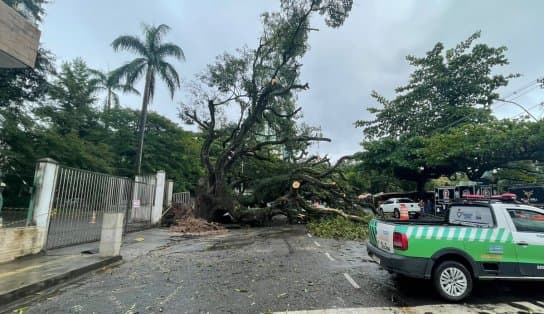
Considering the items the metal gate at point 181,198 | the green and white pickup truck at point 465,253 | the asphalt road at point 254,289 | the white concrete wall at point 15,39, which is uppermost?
the white concrete wall at point 15,39

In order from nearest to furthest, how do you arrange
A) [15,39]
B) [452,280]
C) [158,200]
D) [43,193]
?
[452,280]
[15,39]
[43,193]
[158,200]

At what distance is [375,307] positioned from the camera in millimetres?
4242

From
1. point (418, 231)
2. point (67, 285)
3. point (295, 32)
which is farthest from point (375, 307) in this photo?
point (295, 32)

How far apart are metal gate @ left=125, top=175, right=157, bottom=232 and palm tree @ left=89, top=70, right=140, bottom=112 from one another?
43.3 feet

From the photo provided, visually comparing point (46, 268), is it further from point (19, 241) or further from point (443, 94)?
point (443, 94)

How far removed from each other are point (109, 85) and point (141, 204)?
586 inches

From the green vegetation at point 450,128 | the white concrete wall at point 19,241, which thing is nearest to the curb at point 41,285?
the white concrete wall at point 19,241

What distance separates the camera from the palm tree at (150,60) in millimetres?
23125

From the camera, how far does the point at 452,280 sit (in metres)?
4.59

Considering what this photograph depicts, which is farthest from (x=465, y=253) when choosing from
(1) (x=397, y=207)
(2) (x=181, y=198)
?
(1) (x=397, y=207)

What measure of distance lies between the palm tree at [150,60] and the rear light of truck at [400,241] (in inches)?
867

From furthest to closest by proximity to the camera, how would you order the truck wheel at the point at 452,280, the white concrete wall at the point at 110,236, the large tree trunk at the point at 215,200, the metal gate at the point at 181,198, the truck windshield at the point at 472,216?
1. the metal gate at the point at 181,198
2. the large tree trunk at the point at 215,200
3. the white concrete wall at the point at 110,236
4. the truck windshield at the point at 472,216
5. the truck wheel at the point at 452,280

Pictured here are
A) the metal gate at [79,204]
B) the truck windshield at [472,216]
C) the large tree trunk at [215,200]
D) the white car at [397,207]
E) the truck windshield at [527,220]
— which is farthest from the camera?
the white car at [397,207]

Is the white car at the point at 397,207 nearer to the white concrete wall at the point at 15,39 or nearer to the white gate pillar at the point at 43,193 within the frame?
the white gate pillar at the point at 43,193
